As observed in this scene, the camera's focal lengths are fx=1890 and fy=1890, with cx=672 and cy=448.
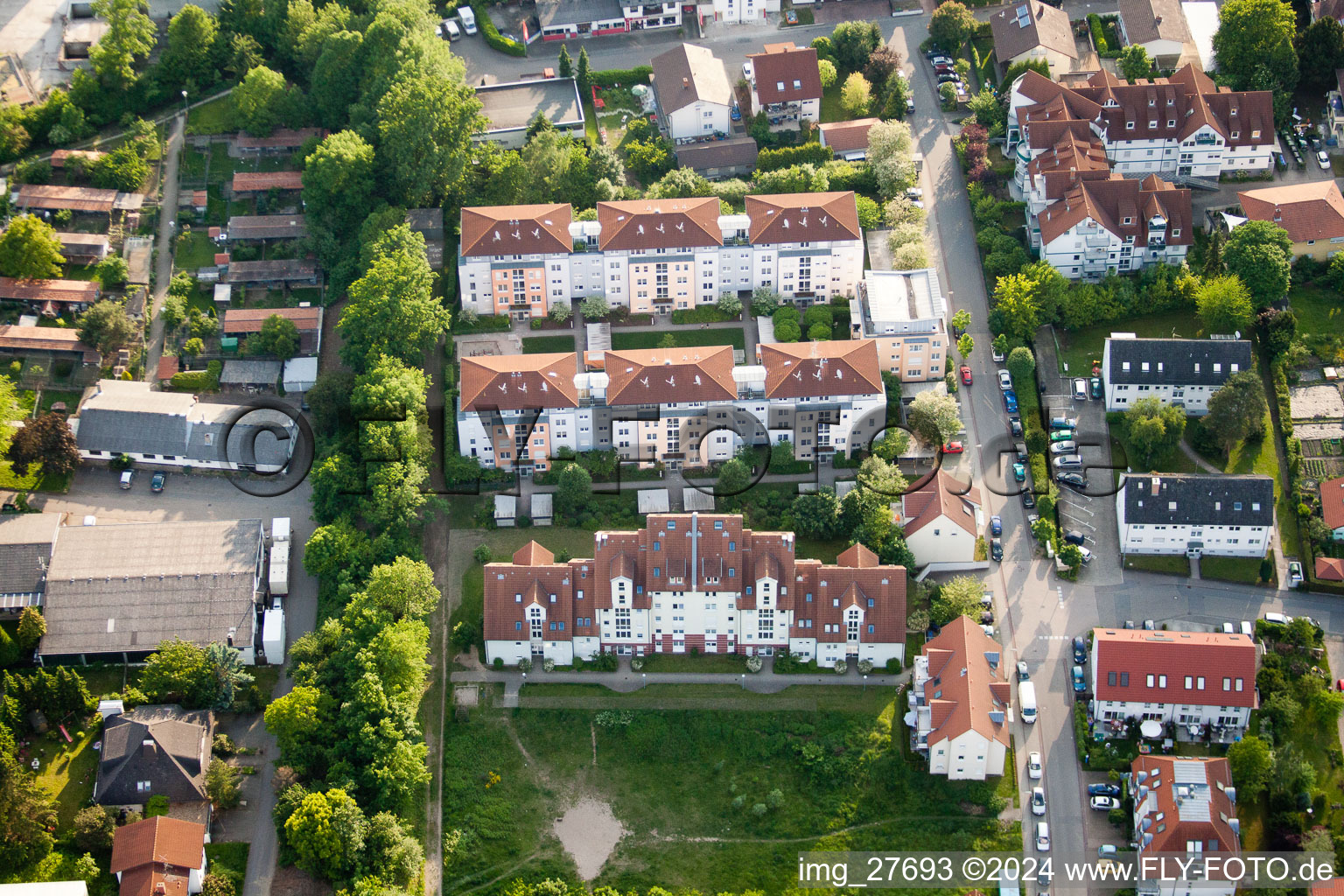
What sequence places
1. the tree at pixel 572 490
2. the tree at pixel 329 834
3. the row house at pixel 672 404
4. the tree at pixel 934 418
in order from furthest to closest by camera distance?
the tree at pixel 934 418, the row house at pixel 672 404, the tree at pixel 572 490, the tree at pixel 329 834

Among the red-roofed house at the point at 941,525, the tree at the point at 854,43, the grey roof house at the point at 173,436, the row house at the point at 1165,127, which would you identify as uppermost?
the tree at the point at 854,43

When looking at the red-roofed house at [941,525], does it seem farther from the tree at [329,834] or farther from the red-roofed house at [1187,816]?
the tree at [329,834]

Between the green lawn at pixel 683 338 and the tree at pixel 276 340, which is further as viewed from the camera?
the tree at pixel 276 340

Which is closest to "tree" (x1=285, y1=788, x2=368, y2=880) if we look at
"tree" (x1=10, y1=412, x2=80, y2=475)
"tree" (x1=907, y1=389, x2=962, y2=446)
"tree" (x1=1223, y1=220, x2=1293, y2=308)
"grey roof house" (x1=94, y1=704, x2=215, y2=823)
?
"grey roof house" (x1=94, y1=704, x2=215, y2=823)

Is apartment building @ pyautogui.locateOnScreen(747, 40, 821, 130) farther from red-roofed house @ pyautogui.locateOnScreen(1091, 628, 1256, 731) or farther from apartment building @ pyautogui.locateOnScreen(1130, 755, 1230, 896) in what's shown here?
apartment building @ pyautogui.locateOnScreen(1130, 755, 1230, 896)

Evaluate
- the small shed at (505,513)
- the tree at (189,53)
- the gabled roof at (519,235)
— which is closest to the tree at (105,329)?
the gabled roof at (519,235)

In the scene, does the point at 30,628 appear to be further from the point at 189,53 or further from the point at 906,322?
the point at 906,322

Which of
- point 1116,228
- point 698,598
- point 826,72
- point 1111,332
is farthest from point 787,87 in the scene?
point 698,598
